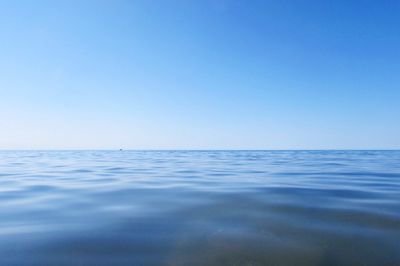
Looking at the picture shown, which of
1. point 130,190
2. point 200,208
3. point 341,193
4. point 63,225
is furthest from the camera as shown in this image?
point 130,190

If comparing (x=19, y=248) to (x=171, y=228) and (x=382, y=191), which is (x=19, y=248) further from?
(x=382, y=191)

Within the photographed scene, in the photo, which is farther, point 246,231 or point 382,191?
point 382,191

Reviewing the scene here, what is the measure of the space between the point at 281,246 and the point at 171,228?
2.04m

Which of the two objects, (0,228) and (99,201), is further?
(99,201)

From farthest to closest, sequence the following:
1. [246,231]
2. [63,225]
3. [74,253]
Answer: [63,225], [246,231], [74,253]

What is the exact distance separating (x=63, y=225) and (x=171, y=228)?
2170 millimetres

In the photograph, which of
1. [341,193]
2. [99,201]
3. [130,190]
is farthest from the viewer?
[130,190]

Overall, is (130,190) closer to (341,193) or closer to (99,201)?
(99,201)

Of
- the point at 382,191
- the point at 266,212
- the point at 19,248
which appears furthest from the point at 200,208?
the point at 382,191

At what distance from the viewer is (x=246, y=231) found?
15.7ft

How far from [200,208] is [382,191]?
22.0 feet

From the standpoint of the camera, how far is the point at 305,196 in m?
8.02

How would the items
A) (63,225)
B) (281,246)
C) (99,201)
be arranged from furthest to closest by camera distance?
(99,201), (63,225), (281,246)

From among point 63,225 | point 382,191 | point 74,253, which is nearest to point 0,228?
point 63,225
